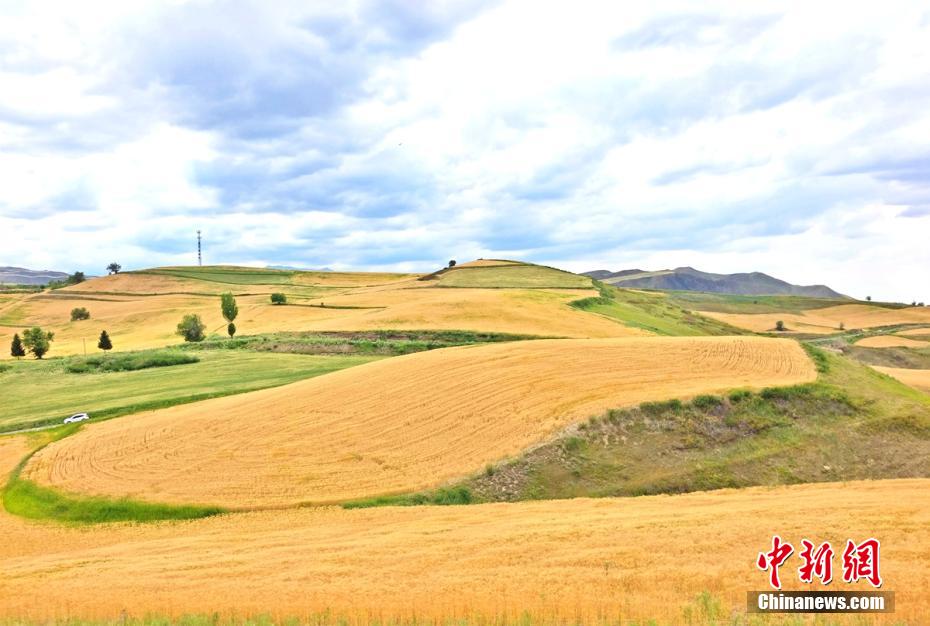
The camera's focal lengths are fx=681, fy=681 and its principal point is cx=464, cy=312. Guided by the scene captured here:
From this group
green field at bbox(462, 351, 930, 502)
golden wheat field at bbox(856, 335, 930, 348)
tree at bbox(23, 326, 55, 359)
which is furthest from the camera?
golden wheat field at bbox(856, 335, 930, 348)

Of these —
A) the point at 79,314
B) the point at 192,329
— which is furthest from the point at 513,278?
the point at 79,314

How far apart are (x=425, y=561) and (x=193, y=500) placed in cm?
1268

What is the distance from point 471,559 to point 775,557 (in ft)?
23.9

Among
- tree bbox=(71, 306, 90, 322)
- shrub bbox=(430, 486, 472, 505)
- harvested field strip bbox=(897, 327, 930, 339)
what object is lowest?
shrub bbox=(430, 486, 472, 505)

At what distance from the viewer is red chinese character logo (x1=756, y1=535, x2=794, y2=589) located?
49.8 ft

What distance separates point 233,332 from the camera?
255 ft

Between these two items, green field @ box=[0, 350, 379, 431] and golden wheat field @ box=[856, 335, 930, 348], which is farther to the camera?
golden wheat field @ box=[856, 335, 930, 348]

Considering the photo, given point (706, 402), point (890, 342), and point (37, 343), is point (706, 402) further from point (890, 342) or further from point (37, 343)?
→ point (890, 342)

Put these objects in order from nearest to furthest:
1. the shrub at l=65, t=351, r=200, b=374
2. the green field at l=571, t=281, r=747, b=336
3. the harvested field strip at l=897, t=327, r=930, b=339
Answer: the shrub at l=65, t=351, r=200, b=374
the green field at l=571, t=281, r=747, b=336
the harvested field strip at l=897, t=327, r=930, b=339

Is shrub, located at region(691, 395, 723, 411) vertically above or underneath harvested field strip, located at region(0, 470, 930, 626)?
above

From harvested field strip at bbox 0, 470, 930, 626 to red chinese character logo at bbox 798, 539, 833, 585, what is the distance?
46 cm

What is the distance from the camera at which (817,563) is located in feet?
50.5

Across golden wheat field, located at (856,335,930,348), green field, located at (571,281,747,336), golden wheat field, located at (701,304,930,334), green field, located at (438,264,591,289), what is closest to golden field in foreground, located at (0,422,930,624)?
green field, located at (571,281,747,336)

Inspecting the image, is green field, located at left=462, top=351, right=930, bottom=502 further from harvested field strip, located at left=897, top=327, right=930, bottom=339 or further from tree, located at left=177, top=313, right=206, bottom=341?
harvested field strip, located at left=897, top=327, right=930, bottom=339
